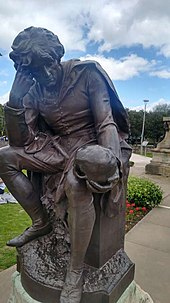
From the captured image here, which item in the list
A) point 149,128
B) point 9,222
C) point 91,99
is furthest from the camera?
point 149,128

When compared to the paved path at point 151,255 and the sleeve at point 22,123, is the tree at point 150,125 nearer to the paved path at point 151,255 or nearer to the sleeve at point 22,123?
the paved path at point 151,255

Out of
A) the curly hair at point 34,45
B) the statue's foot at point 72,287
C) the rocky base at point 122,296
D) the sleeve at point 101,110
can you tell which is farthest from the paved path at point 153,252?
the curly hair at point 34,45

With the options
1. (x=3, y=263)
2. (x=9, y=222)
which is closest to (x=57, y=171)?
(x=3, y=263)

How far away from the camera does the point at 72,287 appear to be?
1360 mm

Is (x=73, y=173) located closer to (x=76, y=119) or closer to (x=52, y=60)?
(x=76, y=119)

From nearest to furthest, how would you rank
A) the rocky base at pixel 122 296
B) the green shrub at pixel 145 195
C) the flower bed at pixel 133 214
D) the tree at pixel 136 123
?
the rocky base at pixel 122 296 < the flower bed at pixel 133 214 < the green shrub at pixel 145 195 < the tree at pixel 136 123

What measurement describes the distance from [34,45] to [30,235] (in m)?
1.10

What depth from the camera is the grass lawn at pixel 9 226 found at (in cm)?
263

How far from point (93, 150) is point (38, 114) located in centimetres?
66

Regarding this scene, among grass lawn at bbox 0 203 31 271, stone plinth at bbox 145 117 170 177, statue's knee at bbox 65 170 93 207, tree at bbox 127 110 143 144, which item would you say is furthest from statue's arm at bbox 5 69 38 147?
tree at bbox 127 110 143 144

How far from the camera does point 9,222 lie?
12.3 ft

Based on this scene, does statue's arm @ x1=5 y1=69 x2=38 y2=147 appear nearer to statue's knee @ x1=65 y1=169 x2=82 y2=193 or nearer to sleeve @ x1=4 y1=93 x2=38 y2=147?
sleeve @ x1=4 y1=93 x2=38 y2=147

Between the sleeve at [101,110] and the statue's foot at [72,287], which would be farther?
the sleeve at [101,110]

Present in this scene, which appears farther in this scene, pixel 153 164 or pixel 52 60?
pixel 153 164
